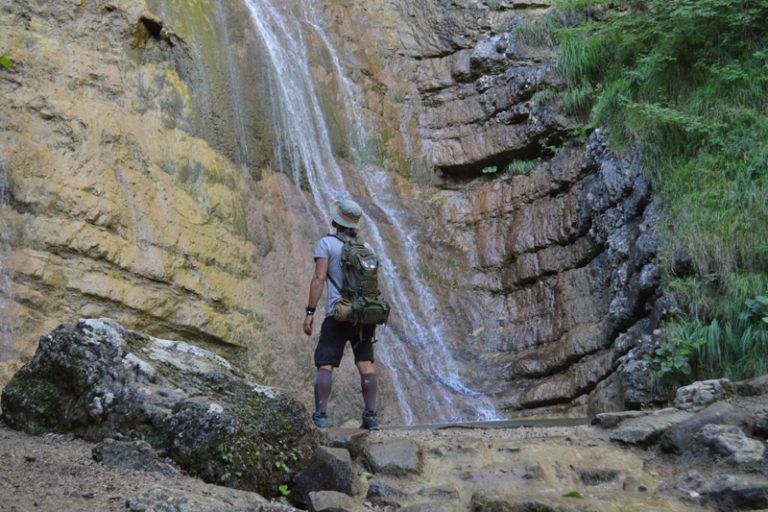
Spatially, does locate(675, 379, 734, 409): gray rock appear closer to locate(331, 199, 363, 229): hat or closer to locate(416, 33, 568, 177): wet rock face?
locate(331, 199, 363, 229): hat

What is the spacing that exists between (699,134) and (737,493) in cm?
656

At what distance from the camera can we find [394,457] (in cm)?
402

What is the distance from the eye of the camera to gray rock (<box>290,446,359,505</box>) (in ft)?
11.8

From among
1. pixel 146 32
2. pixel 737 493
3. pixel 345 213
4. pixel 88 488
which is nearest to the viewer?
pixel 88 488

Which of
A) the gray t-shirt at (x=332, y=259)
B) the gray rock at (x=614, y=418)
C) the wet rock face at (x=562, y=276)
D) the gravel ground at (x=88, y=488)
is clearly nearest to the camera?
the gravel ground at (x=88, y=488)

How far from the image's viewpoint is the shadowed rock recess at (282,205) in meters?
7.65

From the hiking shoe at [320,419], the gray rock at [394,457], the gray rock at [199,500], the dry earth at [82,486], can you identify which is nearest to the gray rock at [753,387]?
the dry earth at [82,486]

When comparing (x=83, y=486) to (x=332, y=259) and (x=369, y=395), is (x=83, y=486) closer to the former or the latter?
(x=369, y=395)

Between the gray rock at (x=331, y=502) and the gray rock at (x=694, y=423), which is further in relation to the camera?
the gray rock at (x=694, y=423)

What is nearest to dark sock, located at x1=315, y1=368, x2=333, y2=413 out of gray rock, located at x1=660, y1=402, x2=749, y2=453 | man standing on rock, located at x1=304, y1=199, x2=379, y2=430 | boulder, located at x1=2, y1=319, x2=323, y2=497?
man standing on rock, located at x1=304, y1=199, x2=379, y2=430

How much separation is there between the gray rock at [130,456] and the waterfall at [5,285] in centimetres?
403

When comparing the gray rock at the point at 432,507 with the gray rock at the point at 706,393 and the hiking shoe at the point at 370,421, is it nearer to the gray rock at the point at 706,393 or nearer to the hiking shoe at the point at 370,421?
the hiking shoe at the point at 370,421

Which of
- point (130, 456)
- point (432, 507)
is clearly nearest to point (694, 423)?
point (432, 507)

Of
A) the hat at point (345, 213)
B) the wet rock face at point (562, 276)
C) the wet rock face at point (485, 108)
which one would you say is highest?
the wet rock face at point (485, 108)
